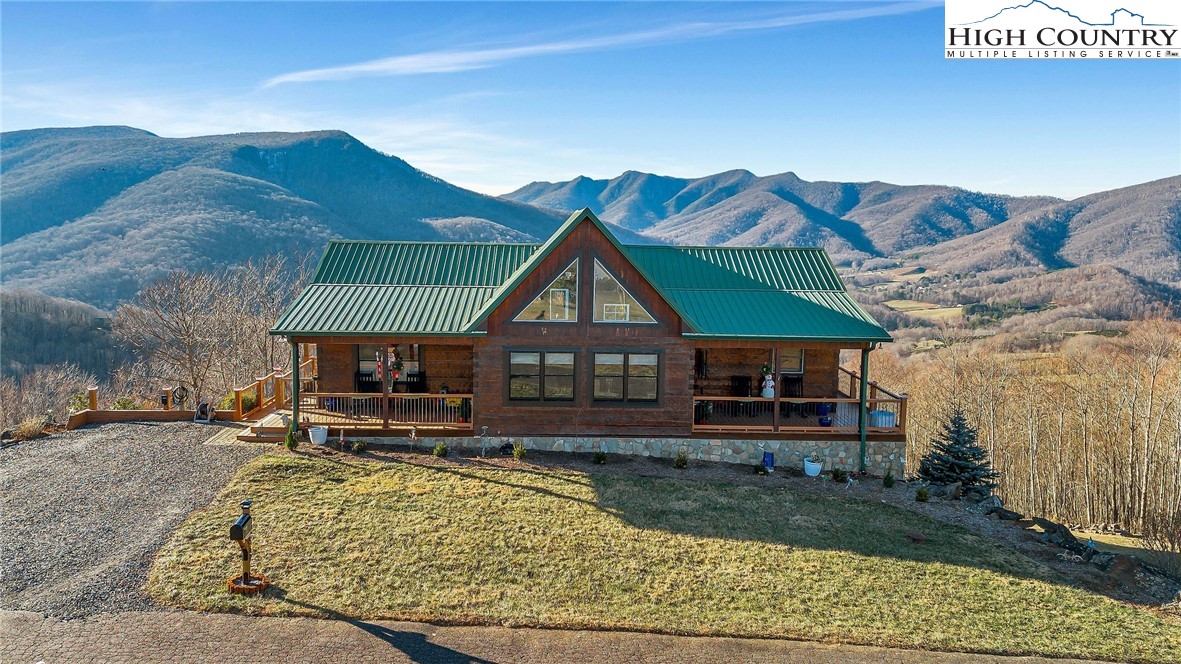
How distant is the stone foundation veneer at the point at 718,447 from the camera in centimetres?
1709

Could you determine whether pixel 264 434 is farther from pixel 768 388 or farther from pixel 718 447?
pixel 768 388

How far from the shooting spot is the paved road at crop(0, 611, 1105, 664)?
8.95 m

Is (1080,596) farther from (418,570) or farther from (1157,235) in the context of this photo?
(1157,235)

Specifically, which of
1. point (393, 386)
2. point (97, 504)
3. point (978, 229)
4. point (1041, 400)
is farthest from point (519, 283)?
point (978, 229)

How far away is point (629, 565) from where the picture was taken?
1175 centimetres

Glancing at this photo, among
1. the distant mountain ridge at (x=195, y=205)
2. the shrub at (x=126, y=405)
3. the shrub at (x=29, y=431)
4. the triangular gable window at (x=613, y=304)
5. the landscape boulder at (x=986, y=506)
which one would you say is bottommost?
the landscape boulder at (x=986, y=506)

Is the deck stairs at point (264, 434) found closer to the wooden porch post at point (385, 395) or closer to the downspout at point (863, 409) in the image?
the wooden porch post at point (385, 395)

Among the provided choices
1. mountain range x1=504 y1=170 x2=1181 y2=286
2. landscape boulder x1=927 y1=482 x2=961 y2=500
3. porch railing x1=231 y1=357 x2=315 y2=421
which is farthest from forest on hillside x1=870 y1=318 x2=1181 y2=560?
mountain range x1=504 y1=170 x2=1181 y2=286

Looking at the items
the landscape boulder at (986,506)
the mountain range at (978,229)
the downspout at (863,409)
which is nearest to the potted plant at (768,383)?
the downspout at (863,409)

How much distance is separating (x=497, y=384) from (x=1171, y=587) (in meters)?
14.6

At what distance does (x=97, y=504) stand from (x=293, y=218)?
89.6m

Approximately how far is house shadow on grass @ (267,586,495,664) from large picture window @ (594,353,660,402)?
28.0 ft

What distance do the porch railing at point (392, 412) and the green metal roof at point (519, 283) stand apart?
194 centimetres

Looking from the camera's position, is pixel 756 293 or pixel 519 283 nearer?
pixel 519 283
